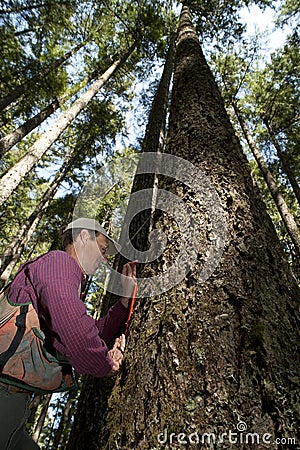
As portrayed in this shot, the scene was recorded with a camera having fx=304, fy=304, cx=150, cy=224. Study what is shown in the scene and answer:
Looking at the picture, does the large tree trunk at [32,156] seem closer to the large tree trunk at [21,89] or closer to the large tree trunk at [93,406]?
the large tree trunk at [21,89]

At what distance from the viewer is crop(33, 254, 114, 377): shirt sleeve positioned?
54.2 inches

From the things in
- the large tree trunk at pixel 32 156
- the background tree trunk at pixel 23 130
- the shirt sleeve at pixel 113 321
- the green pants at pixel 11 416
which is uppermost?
the background tree trunk at pixel 23 130

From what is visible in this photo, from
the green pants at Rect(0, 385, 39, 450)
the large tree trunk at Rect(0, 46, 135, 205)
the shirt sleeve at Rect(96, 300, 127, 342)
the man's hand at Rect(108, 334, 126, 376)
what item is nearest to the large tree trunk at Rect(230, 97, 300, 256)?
the large tree trunk at Rect(0, 46, 135, 205)

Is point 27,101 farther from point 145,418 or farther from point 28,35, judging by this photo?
point 145,418

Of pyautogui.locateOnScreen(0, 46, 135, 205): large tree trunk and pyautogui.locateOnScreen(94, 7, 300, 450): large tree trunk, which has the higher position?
pyautogui.locateOnScreen(0, 46, 135, 205): large tree trunk

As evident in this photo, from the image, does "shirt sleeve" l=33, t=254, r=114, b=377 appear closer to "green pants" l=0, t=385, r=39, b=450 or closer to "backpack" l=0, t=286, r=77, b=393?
"backpack" l=0, t=286, r=77, b=393

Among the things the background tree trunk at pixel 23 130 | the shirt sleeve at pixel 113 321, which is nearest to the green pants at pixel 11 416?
the shirt sleeve at pixel 113 321

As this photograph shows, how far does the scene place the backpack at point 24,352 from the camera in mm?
1465

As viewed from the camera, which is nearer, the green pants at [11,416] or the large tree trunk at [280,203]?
the green pants at [11,416]

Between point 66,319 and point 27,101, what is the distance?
1495 cm

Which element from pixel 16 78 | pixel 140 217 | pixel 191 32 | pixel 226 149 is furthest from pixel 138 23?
pixel 226 149

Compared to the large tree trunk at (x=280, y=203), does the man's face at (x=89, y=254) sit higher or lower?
lower

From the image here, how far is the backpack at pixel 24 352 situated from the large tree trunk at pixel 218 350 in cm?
40

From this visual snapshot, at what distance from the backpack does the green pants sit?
0.22 metres
